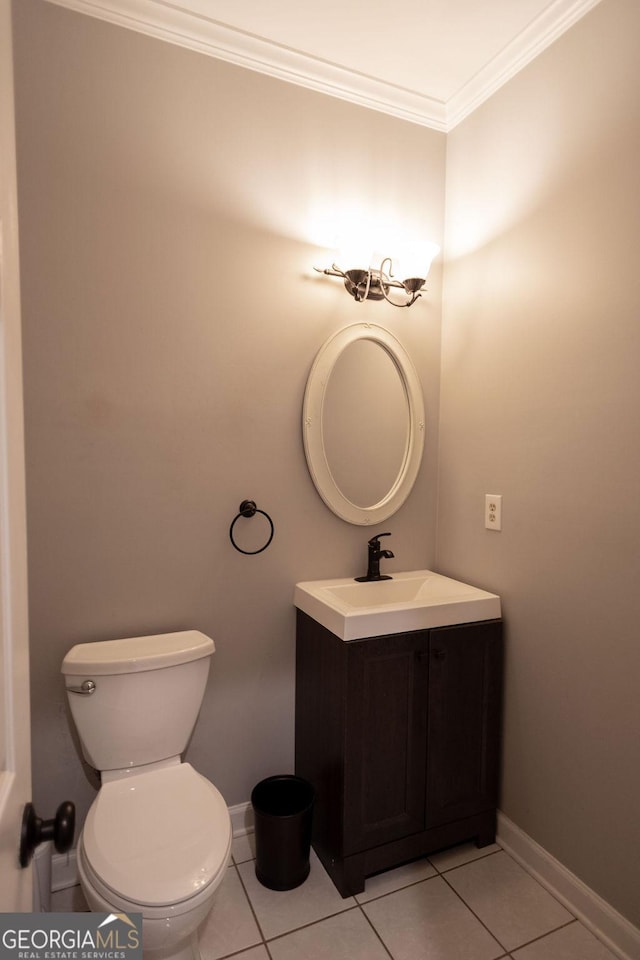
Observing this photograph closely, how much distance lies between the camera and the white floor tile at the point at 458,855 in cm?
179

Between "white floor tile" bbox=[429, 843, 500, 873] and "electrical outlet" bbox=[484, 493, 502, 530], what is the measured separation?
114 cm

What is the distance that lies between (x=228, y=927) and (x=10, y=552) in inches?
60.4

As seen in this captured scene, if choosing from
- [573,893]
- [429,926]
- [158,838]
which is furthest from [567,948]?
[158,838]

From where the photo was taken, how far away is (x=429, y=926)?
61.1 inches

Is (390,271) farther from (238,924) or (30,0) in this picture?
(238,924)

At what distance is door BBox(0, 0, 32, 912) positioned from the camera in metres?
0.59

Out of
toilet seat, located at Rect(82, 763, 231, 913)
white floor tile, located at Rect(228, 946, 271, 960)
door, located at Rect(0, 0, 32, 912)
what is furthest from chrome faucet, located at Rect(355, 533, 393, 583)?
door, located at Rect(0, 0, 32, 912)

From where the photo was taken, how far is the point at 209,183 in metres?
1.80

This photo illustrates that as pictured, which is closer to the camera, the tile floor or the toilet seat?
the toilet seat

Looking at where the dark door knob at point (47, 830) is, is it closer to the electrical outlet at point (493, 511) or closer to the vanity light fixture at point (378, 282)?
the electrical outlet at point (493, 511)

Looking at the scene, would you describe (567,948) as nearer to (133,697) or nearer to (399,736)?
(399,736)

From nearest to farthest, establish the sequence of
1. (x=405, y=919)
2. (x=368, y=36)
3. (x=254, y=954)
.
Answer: (x=254, y=954) < (x=405, y=919) < (x=368, y=36)

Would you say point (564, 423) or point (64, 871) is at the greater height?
point (564, 423)

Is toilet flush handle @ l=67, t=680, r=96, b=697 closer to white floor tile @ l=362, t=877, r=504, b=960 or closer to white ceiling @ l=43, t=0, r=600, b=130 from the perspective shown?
white floor tile @ l=362, t=877, r=504, b=960
